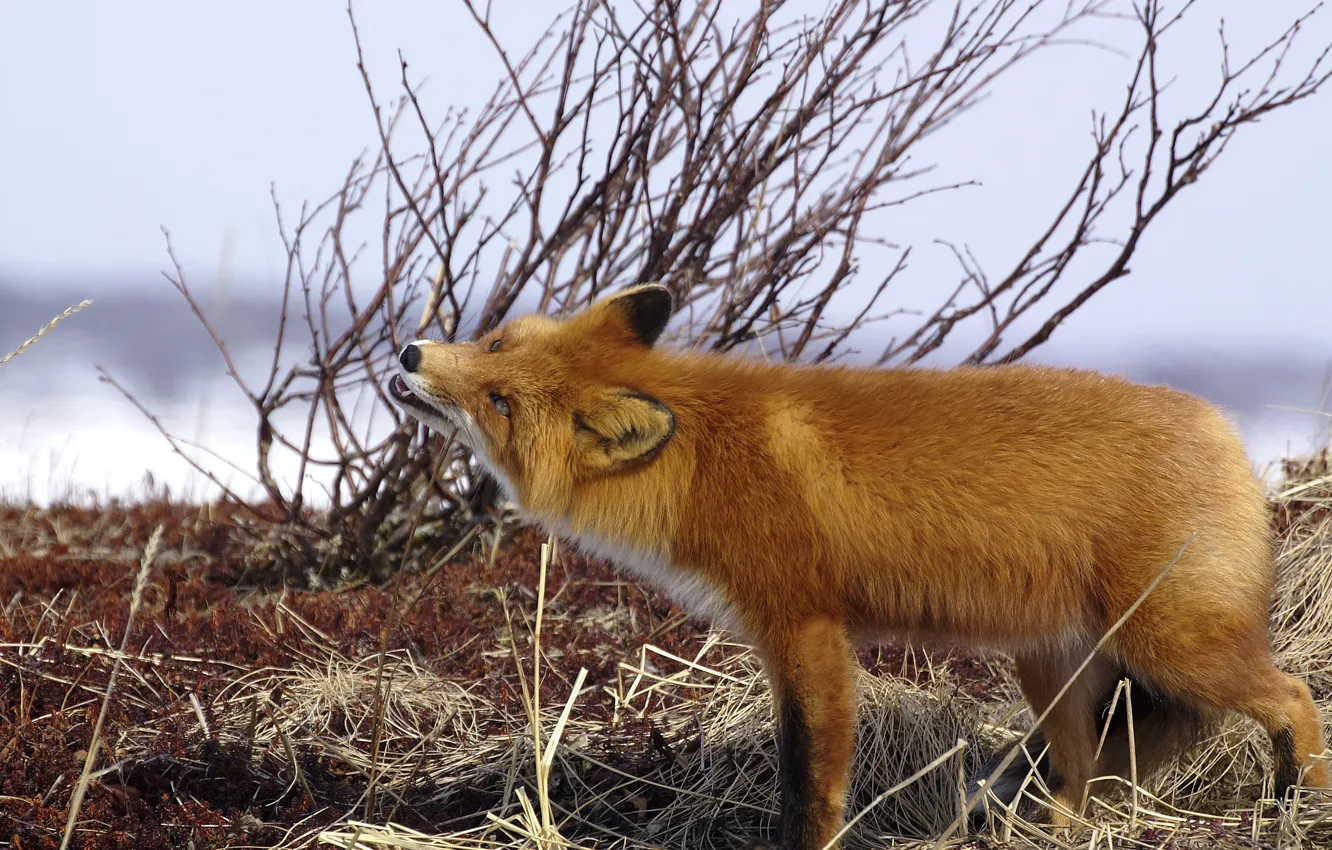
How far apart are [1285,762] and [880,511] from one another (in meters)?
1.44

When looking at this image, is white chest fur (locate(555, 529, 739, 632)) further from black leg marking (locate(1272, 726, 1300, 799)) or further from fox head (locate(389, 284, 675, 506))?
black leg marking (locate(1272, 726, 1300, 799))

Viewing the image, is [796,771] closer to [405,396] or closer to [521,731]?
[521,731]

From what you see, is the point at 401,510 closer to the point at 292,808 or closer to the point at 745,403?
the point at 292,808

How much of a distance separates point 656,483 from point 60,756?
2200 millimetres

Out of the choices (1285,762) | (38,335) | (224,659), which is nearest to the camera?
(38,335)

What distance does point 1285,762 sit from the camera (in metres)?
3.26

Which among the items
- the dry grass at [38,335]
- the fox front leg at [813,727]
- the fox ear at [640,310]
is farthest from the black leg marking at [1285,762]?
the dry grass at [38,335]

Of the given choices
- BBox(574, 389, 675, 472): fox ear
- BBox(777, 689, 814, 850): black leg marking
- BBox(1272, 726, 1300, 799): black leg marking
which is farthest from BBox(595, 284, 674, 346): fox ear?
BBox(1272, 726, 1300, 799): black leg marking

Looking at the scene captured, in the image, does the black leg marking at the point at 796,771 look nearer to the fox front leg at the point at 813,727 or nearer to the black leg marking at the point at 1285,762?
the fox front leg at the point at 813,727

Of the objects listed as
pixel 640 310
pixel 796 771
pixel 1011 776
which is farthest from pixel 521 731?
pixel 1011 776

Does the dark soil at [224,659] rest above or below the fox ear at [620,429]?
below

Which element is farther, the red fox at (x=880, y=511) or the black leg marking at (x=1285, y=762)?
the black leg marking at (x=1285, y=762)

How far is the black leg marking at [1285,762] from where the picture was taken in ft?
10.6

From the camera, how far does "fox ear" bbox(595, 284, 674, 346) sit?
346 cm
